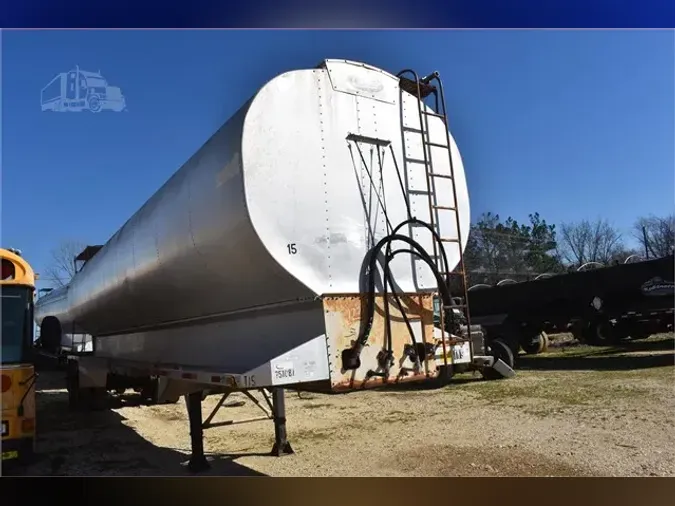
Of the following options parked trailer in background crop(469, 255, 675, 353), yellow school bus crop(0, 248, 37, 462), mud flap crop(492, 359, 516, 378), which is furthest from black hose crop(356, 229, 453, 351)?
parked trailer in background crop(469, 255, 675, 353)

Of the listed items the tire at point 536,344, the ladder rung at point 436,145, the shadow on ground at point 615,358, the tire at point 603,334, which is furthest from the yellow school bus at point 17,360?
the tire at point 603,334

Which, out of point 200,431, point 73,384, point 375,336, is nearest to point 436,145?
→ point 375,336

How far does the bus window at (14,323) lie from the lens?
5.25 metres

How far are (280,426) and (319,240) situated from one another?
319 centimetres

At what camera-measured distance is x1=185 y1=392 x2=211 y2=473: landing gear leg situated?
218 inches

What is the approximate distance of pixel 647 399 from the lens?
824 centimetres

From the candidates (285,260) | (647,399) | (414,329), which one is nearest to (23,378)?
(285,260)

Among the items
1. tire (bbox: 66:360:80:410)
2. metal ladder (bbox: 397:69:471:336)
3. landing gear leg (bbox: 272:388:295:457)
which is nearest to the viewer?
metal ladder (bbox: 397:69:471:336)

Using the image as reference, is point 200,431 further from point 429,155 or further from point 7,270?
point 429,155

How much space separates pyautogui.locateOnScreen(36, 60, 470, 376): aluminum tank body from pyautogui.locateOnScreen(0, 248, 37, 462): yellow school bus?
1.32m

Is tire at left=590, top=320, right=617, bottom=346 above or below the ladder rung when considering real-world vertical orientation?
below

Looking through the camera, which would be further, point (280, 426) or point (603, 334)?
point (603, 334)

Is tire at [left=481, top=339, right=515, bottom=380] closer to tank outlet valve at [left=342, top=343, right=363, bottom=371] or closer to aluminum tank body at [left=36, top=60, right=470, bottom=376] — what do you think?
aluminum tank body at [left=36, top=60, right=470, bottom=376]

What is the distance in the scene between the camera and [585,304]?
12.7m
